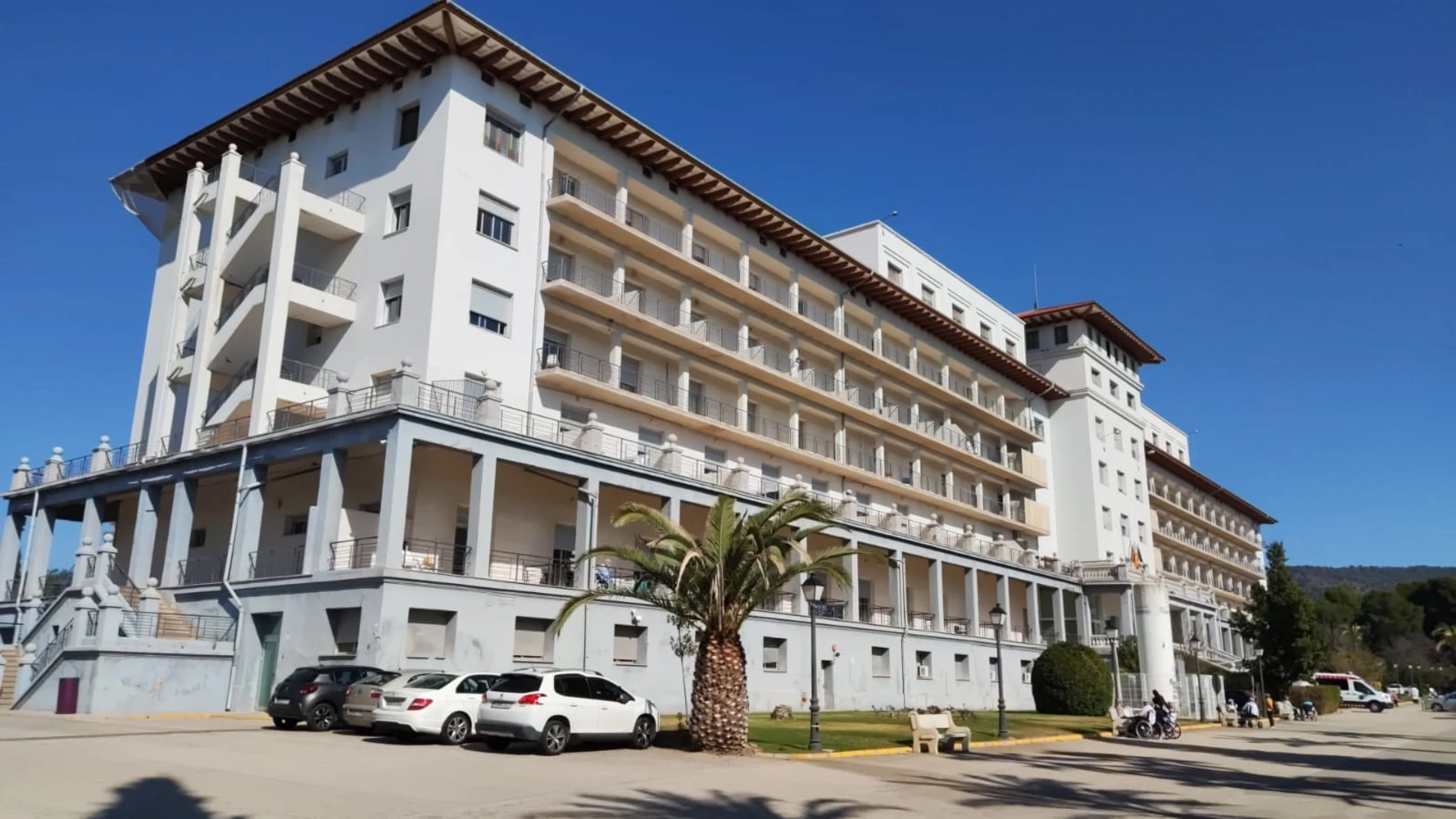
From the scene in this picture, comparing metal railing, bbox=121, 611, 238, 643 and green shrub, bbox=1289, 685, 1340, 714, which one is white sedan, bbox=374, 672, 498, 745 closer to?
metal railing, bbox=121, 611, 238, 643

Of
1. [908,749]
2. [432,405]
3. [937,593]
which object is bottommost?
[908,749]

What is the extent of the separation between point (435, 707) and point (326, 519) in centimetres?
916

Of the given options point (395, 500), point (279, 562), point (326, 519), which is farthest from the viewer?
point (279, 562)

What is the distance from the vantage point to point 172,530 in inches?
1241

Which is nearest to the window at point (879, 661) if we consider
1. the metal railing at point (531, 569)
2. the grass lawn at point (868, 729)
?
the grass lawn at point (868, 729)

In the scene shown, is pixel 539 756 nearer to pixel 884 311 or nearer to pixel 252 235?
pixel 252 235

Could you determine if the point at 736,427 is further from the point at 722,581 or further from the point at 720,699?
the point at 720,699

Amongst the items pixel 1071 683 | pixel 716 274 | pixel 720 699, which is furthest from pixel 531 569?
pixel 1071 683

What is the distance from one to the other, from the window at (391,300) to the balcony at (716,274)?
5765mm

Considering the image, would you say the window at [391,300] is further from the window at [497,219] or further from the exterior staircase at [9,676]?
the exterior staircase at [9,676]

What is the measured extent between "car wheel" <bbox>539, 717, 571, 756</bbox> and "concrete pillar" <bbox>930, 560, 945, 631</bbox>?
31.2 m

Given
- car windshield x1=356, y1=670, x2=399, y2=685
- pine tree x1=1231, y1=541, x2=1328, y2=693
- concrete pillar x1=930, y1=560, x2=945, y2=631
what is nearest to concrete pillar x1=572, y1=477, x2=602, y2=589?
car windshield x1=356, y1=670, x2=399, y2=685

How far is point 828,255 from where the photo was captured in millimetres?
47250

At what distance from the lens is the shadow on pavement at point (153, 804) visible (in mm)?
10461
